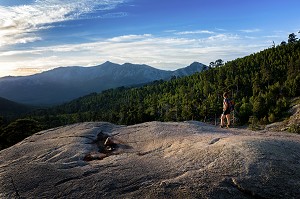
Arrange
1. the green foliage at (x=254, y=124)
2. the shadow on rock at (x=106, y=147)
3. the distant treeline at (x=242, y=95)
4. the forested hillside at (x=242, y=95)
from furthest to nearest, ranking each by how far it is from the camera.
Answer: the forested hillside at (x=242, y=95), the distant treeline at (x=242, y=95), the green foliage at (x=254, y=124), the shadow on rock at (x=106, y=147)

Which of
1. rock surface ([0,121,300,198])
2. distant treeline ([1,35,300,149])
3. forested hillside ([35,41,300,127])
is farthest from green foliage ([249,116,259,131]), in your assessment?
rock surface ([0,121,300,198])

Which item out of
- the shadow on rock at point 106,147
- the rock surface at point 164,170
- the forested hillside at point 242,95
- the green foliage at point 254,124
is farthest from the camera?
the forested hillside at point 242,95

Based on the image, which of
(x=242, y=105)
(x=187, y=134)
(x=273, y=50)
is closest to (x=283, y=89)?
(x=242, y=105)

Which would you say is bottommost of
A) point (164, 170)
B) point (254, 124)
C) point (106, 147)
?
point (254, 124)

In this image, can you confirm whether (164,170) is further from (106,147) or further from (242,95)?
(242,95)

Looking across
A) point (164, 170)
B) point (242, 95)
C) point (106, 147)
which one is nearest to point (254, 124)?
point (242, 95)

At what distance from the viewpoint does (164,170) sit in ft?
43.5

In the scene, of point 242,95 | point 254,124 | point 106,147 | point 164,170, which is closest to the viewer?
point 164,170

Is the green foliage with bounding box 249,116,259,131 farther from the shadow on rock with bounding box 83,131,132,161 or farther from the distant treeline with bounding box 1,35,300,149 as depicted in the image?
the shadow on rock with bounding box 83,131,132,161

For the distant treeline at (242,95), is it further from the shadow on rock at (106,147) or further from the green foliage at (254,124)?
the shadow on rock at (106,147)

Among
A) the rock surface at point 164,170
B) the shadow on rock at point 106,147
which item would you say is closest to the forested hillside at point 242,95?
the shadow on rock at point 106,147

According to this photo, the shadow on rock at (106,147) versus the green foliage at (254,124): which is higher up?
the shadow on rock at (106,147)

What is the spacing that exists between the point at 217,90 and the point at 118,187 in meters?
149

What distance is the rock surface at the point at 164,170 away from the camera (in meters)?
11.6
